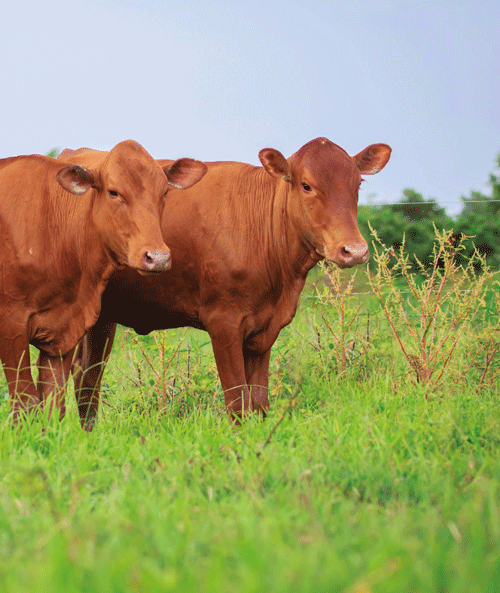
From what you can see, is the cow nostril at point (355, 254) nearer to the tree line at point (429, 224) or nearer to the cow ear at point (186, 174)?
the cow ear at point (186, 174)

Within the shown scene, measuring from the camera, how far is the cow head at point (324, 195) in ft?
16.2

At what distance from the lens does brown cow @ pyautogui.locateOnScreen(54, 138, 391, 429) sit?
525 cm

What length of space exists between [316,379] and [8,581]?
459cm

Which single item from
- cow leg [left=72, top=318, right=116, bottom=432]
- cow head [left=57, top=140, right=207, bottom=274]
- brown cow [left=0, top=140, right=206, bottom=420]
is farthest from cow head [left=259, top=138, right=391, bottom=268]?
cow leg [left=72, top=318, right=116, bottom=432]

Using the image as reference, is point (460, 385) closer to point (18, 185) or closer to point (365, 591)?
point (18, 185)

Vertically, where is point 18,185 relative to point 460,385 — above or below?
above

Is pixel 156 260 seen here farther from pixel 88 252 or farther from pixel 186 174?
pixel 186 174

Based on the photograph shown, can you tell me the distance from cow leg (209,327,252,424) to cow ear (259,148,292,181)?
1244mm

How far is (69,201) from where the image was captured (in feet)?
17.4

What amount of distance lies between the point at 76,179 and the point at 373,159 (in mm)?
2369

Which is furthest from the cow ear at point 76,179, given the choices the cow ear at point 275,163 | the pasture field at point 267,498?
the pasture field at point 267,498

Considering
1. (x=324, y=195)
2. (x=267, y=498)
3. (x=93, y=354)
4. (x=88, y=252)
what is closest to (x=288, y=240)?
(x=324, y=195)

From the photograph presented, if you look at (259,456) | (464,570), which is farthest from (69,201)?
(464,570)

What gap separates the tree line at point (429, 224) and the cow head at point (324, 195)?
21.7 feet
